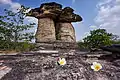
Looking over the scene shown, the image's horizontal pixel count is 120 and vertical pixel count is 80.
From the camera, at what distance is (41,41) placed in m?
11.1

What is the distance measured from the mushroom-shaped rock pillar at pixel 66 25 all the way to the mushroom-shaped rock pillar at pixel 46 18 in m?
0.49

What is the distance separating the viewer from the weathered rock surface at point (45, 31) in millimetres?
11359

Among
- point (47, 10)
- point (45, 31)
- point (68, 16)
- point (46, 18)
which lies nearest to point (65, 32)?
point (68, 16)

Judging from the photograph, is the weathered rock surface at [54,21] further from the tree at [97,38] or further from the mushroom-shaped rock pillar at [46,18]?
the tree at [97,38]

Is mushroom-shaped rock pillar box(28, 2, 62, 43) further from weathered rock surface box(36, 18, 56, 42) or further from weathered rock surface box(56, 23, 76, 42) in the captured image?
weathered rock surface box(56, 23, 76, 42)

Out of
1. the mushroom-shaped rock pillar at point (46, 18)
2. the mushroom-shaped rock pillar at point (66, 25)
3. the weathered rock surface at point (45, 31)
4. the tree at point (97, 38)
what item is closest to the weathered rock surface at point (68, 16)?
the mushroom-shaped rock pillar at point (66, 25)

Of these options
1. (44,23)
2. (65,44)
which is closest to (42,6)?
(44,23)

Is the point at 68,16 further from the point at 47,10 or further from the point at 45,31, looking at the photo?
the point at 45,31

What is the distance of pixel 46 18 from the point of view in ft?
38.7

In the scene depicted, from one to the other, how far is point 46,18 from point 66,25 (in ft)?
5.38

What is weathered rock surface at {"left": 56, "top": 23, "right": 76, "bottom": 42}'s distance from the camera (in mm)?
12172

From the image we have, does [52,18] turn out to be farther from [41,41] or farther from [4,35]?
[4,35]

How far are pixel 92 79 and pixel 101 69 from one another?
22cm

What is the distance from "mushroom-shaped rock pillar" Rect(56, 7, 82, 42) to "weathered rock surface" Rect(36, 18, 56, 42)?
687 millimetres
